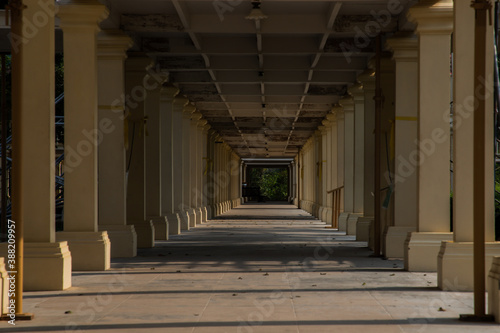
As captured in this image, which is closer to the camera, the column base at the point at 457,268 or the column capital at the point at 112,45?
the column base at the point at 457,268

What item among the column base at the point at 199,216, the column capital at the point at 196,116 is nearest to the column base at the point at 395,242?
the column capital at the point at 196,116

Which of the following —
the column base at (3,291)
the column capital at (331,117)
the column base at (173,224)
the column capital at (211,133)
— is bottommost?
the column base at (173,224)

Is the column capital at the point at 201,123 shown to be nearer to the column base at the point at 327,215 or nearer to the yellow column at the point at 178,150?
the yellow column at the point at 178,150

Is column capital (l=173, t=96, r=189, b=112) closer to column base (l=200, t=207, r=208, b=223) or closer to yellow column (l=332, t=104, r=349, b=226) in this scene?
yellow column (l=332, t=104, r=349, b=226)

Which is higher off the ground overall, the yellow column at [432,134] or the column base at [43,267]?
the yellow column at [432,134]

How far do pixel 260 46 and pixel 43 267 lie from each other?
8150 millimetres

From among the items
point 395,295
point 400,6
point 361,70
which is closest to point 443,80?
point 400,6

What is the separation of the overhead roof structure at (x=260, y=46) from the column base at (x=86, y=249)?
13.6 ft

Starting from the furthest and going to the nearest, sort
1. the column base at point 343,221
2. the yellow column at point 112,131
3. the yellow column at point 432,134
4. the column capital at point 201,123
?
the column capital at point 201,123
the column base at point 343,221
the yellow column at point 112,131
the yellow column at point 432,134

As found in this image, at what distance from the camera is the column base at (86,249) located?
1126 cm

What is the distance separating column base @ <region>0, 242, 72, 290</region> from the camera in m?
9.00

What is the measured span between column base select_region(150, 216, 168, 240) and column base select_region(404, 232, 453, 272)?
8.18 meters

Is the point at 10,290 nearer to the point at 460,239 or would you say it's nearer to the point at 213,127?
the point at 460,239

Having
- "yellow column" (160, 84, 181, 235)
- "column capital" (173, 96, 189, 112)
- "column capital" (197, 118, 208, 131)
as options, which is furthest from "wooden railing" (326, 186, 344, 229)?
"yellow column" (160, 84, 181, 235)
